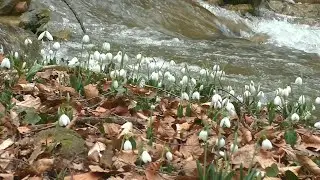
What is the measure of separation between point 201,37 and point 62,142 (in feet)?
30.6

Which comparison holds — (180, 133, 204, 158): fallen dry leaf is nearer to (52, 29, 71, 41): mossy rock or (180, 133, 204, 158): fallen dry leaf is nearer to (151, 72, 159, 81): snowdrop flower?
(151, 72, 159, 81): snowdrop flower

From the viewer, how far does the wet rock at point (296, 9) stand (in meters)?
18.2

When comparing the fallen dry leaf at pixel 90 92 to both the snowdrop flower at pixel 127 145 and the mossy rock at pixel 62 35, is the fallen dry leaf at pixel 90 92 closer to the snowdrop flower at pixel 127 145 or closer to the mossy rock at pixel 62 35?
the snowdrop flower at pixel 127 145

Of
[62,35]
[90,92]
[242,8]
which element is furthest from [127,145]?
[242,8]

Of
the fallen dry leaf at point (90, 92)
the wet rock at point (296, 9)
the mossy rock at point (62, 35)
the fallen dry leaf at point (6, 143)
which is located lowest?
the wet rock at point (296, 9)

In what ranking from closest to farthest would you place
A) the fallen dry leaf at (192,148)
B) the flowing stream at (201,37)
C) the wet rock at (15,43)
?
the fallen dry leaf at (192,148), the wet rock at (15,43), the flowing stream at (201,37)

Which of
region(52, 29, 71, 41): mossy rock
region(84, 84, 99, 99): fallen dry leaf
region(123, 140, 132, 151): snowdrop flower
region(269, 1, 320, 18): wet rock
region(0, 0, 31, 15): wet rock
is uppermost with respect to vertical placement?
region(123, 140, 132, 151): snowdrop flower

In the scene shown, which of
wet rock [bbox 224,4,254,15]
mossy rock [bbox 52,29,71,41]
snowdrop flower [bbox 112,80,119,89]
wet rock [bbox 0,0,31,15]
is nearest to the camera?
snowdrop flower [bbox 112,80,119,89]

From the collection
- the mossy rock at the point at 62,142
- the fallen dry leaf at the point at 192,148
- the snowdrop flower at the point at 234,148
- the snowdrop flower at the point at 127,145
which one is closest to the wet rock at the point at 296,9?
the fallen dry leaf at the point at 192,148

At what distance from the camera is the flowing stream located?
26.6ft

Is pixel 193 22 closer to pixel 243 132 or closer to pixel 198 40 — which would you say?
pixel 198 40

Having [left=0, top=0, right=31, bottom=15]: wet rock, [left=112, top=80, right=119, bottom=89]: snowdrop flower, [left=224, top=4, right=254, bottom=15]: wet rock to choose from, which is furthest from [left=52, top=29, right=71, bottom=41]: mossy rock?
[left=224, top=4, right=254, bottom=15]: wet rock

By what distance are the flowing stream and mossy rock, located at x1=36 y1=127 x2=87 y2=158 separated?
4297 mm

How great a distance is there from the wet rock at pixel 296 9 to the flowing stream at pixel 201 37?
2581 millimetres
